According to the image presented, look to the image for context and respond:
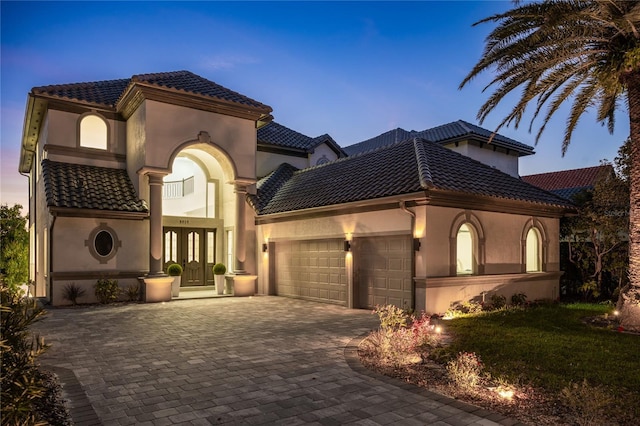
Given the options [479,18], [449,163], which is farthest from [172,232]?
[479,18]

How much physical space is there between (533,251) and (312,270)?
338 inches

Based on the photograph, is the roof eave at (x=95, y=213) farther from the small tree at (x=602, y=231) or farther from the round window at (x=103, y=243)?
the small tree at (x=602, y=231)

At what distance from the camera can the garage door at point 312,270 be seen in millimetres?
15057

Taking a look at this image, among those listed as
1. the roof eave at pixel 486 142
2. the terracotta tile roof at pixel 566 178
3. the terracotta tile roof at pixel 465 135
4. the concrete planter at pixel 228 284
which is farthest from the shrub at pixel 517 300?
the terracotta tile roof at pixel 566 178

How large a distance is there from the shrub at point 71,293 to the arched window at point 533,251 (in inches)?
638

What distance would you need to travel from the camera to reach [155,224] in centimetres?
1625

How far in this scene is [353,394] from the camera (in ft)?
19.2

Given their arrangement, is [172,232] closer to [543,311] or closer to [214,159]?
[214,159]

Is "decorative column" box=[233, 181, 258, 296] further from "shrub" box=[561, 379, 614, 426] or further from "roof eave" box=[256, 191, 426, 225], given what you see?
"shrub" box=[561, 379, 614, 426]

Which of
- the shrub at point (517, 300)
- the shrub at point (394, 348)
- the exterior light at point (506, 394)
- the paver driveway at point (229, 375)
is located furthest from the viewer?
the shrub at point (517, 300)

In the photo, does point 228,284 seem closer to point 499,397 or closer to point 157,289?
point 157,289

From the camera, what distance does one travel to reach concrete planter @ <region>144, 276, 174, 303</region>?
1573 centimetres

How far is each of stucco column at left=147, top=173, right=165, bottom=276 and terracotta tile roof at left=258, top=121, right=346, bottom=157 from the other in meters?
7.00

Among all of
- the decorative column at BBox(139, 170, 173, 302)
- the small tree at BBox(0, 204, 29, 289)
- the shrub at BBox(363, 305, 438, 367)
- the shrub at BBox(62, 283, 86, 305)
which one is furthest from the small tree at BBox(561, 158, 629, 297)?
the small tree at BBox(0, 204, 29, 289)
